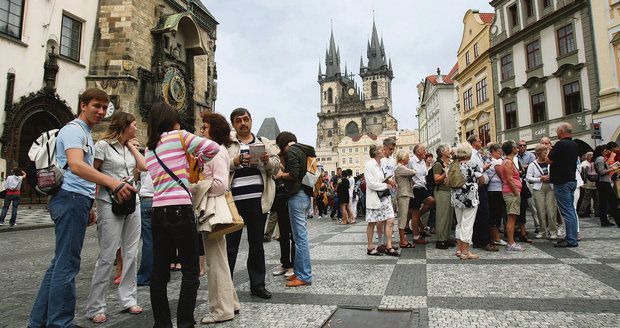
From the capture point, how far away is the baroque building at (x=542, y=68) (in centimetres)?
1977

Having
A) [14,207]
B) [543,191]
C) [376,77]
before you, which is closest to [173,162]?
[543,191]

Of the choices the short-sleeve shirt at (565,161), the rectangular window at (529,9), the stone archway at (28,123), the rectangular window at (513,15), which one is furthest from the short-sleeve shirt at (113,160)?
the rectangular window at (513,15)

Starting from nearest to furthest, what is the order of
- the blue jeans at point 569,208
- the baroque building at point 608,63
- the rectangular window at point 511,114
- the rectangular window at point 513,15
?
the blue jeans at point 569,208 < the baroque building at point 608,63 < the rectangular window at point 513,15 < the rectangular window at point 511,114

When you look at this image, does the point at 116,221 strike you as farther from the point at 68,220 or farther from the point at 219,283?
the point at 219,283

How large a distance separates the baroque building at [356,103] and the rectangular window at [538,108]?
3560 inches

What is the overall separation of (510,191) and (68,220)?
21.8 feet

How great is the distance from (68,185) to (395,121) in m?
127

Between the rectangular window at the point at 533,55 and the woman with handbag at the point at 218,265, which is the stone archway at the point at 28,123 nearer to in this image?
the woman with handbag at the point at 218,265

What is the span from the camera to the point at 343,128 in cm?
12344

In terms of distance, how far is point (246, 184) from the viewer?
3.92 m

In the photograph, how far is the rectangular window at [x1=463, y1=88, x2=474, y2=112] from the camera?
3128cm

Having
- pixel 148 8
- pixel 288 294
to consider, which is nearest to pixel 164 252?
pixel 288 294

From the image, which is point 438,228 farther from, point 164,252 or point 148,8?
point 148,8

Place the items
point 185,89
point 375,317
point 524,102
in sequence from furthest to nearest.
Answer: point 524,102 → point 185,89 → point 375,317
